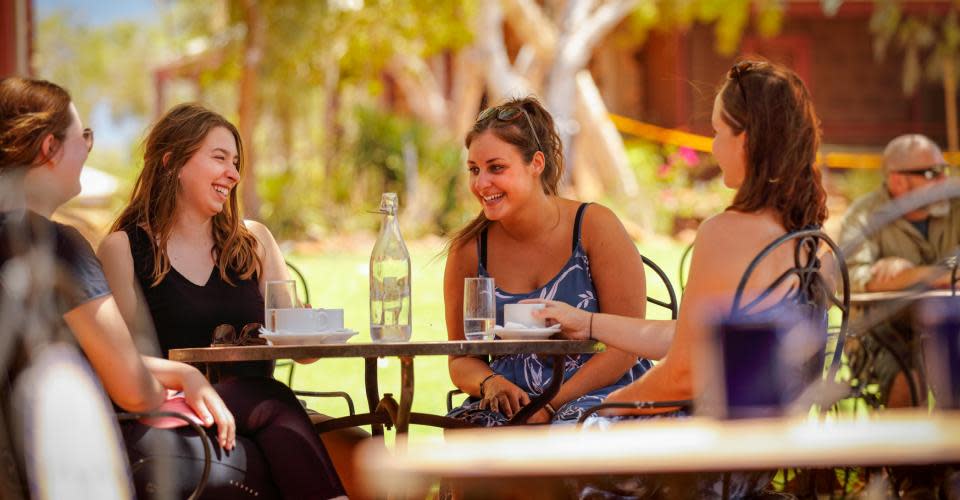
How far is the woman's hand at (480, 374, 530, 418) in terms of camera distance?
10.9 feet

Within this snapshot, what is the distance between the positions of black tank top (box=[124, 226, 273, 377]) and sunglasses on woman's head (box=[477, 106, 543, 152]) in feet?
2.84

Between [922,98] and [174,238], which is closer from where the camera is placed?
[174,238]

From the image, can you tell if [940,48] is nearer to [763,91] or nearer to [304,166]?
[304,166]

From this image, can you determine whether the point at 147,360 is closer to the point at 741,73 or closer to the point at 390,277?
the point at 390,277

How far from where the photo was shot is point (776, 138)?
2.54 metres

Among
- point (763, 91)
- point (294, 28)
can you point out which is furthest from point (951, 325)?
point (294, 28)

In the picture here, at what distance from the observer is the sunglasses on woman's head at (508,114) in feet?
11.6

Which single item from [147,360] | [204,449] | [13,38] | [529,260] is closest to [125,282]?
[147,360]

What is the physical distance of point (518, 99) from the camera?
363 cm

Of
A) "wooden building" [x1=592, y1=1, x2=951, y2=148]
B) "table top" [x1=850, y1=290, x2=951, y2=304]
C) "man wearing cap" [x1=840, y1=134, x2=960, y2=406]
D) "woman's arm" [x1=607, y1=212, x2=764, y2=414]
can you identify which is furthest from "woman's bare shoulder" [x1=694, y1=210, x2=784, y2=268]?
"wooden building" [x1=592, y1=1, x2=951, y2=148]

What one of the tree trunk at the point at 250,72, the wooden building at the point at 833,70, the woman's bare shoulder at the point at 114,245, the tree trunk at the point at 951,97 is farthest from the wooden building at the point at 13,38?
the wooden building at the point at 833,70

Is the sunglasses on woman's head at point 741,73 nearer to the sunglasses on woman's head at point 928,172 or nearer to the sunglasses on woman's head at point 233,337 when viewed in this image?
the sunglasses on woman's head at point 233,337

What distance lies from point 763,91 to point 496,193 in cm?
108

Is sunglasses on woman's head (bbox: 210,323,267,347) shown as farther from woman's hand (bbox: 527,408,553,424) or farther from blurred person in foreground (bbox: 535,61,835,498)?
blurred person in foreground (bbox: 535,61,835,498)
